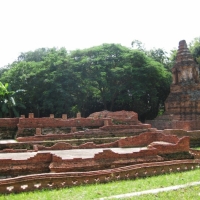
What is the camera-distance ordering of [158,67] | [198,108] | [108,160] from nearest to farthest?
[108,160] → [198,108] → [158,67]

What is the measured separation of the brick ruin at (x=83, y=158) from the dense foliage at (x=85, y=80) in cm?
984

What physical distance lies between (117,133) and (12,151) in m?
7.81

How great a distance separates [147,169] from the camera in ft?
33.8

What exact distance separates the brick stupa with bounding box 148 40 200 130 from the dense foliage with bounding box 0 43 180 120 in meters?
3.24

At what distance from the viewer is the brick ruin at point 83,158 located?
9.01 meters

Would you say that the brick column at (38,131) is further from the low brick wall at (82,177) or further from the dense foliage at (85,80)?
the dense foliage at (85,80)

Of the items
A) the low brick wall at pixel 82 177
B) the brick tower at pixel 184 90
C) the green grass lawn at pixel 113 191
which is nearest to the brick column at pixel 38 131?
the low brick wall at pixel 82 177

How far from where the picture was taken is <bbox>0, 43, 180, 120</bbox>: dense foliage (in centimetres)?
2994

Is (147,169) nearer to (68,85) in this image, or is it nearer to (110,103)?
(68,85)

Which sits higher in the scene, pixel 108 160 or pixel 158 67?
pixel 158 67

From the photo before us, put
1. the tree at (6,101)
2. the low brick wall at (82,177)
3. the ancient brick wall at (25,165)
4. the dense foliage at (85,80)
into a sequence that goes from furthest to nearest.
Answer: the dense foliage at (85,80)
the tree at (6,101)
the ancient brick wall at (25,165)
the low brick wall at (82,177)

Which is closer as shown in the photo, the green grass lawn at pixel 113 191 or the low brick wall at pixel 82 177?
the green grass lawn at pixel 113 191

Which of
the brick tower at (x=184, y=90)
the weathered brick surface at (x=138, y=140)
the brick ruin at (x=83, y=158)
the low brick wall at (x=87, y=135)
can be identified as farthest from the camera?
the brick tower at (x=184, y=90)

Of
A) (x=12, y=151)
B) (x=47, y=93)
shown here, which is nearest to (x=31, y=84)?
(x=47, y=93)
